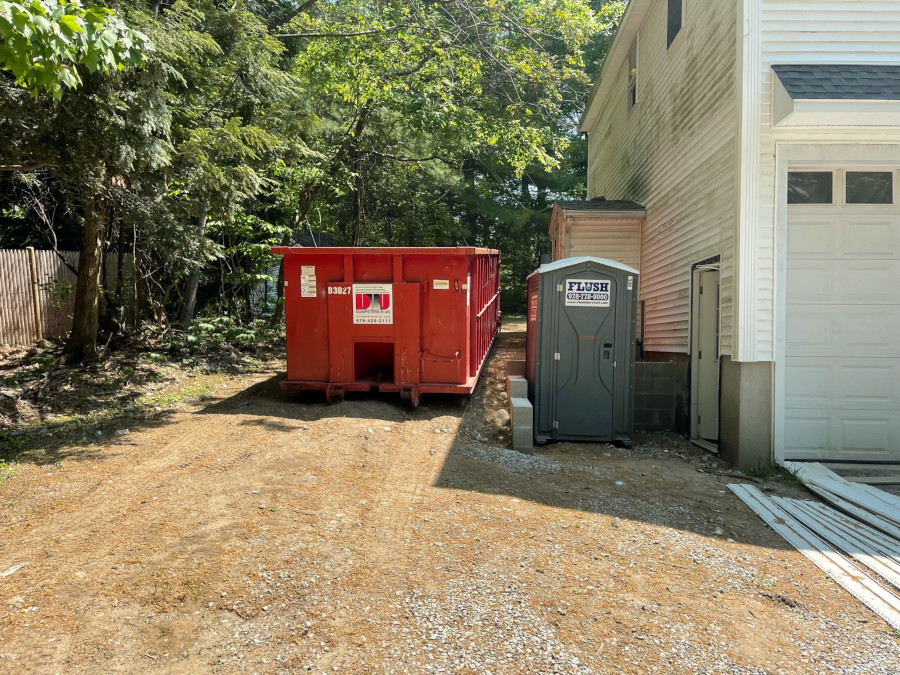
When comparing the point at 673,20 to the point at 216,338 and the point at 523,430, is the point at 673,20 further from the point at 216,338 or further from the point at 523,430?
the point at 216,338

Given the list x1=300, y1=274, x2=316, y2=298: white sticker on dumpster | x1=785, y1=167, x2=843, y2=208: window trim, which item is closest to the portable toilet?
x1=785, y1=167, x2=843, y2=208: window trim

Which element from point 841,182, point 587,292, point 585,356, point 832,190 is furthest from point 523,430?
point 841,182

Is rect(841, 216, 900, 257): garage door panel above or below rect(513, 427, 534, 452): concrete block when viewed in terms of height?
above

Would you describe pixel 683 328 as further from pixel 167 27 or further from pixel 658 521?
pixel 167 27

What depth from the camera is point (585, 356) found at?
716 cm

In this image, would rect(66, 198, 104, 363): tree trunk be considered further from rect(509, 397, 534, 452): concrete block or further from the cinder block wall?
the cinder block wall

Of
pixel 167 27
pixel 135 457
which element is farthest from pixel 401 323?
pixel 167 27

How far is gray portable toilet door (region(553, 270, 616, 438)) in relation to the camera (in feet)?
23.3

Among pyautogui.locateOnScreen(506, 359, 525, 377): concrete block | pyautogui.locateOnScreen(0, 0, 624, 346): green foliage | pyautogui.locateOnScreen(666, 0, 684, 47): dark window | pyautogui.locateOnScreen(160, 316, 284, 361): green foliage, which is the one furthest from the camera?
pyautogui.locateOnScreen(160, 316, 284, 361): green foliage

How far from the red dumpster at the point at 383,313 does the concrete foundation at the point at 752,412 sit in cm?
336

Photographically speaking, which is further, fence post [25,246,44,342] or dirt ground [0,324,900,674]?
fence post [25,246,44,342]

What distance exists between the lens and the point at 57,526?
14.0 ft

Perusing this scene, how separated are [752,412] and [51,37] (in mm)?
6903

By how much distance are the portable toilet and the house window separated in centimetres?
628
